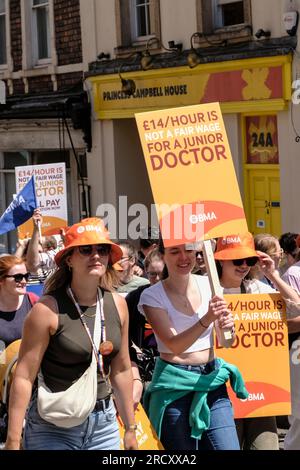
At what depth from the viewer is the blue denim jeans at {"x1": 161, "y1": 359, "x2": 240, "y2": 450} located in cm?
581

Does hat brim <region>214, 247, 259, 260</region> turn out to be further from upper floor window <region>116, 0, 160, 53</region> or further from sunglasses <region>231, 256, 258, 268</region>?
upper floor window <region>116, 0, 160, 53</region>

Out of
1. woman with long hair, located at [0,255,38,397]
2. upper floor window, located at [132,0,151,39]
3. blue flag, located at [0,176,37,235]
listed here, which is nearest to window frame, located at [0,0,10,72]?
upper floor window, located at [132,0,151,39]

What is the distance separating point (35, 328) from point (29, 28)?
1695 centimetres

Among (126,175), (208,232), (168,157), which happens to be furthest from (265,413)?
(126,175)

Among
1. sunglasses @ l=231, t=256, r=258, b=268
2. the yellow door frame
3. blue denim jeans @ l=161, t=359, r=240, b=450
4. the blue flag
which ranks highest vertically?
the yellow door frame

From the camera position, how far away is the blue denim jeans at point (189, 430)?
5809mm

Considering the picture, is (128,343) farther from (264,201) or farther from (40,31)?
(40,31)

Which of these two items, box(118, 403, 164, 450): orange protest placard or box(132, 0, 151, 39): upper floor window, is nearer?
box(118, 403, 164, 450): orange protest placard

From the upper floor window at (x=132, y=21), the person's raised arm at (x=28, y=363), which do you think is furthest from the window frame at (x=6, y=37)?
the person's raised arm at (x=28, y=363)

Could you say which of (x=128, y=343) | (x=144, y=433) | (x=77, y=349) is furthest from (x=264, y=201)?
(x=77, y=349)

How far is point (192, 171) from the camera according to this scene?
20.0 feet

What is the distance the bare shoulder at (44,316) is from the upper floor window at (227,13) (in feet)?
37.9

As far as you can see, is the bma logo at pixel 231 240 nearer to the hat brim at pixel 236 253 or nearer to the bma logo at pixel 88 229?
the hat brim at pixel 236 253

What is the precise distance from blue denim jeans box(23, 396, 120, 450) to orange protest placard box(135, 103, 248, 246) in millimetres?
1139
